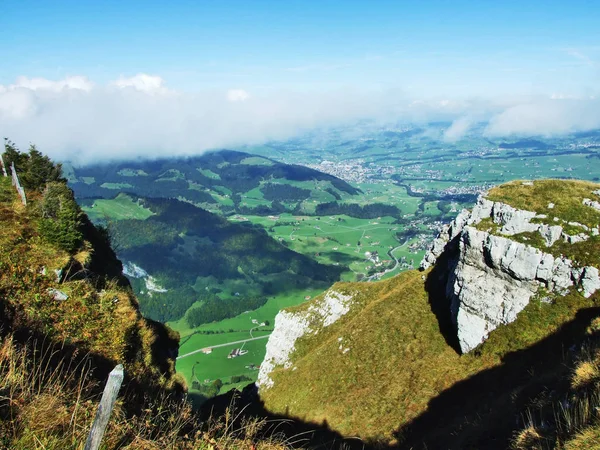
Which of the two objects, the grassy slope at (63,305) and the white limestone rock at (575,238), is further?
the white limestone rock at (575,238)

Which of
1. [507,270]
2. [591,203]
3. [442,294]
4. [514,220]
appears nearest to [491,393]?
[507,270]

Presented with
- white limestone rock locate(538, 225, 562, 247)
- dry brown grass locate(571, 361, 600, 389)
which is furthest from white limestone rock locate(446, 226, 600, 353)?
dry brown grass locate(571, 361, 600, 389)

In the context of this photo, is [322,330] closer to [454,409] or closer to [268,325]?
[454,409]

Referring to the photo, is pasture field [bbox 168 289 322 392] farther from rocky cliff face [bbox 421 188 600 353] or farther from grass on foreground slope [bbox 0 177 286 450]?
grass on foreground slope [bbox 0 177 286 450]

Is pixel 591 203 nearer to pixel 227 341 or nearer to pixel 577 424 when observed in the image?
pixel 577 424

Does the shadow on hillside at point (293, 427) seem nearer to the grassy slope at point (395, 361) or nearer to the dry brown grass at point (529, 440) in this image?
the grassy slope at point (395, 361)

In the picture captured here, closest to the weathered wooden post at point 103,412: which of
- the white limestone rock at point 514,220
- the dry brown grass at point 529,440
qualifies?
the dry brown grass at point 529,440
